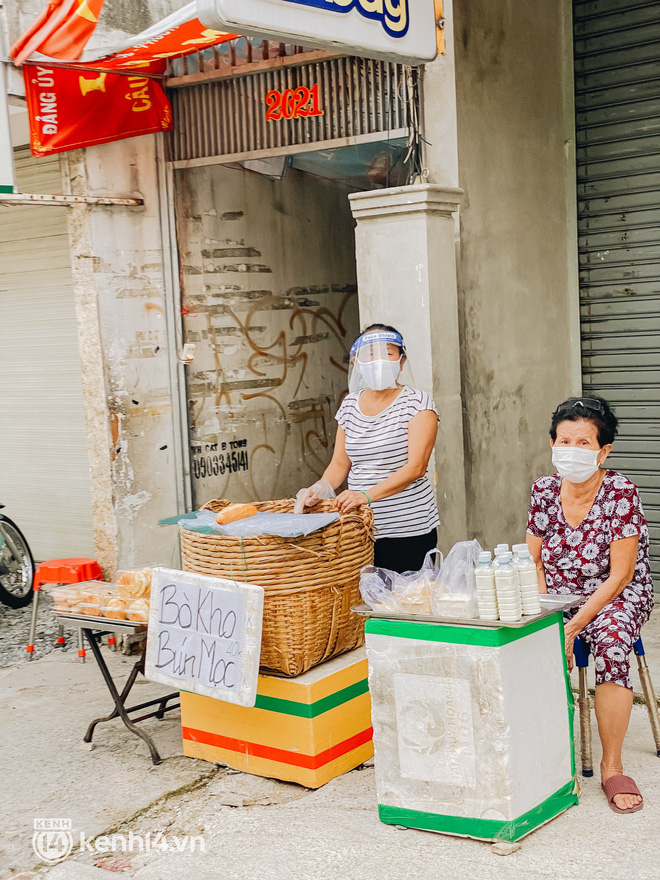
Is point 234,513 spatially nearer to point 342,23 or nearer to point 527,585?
point 527,585

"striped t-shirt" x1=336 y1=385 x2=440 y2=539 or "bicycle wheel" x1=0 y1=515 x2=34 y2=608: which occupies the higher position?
"striped t-shirt" x1=336 y1=385 x2=440 y2=539

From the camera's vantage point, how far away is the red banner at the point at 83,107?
17.9 ft

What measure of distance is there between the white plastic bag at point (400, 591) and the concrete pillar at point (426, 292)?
5.22ft

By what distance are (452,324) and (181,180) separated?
214 centimetres

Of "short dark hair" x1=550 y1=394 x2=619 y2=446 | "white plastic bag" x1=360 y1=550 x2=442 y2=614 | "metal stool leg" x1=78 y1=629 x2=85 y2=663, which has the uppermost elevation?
"short dark hair" x1=550 y1=394 x2=619 y2=446

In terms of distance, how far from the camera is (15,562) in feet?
24.1

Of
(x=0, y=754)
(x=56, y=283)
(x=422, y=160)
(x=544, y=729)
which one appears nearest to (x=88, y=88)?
(x=422, y=160)

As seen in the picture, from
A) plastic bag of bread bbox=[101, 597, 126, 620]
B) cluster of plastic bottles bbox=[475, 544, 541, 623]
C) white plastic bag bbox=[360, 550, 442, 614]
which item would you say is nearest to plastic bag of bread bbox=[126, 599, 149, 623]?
plastic bag of bread bbox=[101, 597, 126, 620]

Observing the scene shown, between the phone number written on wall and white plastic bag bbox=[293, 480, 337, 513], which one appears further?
the phone number written on wall

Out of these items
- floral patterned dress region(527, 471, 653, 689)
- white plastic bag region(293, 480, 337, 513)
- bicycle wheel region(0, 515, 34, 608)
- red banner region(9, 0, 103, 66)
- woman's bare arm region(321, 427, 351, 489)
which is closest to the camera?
floral patterned dress region(527, 471, 653, 689)

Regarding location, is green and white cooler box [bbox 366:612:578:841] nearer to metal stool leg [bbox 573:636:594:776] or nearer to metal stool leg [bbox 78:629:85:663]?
metal stool leg [bbox 573:636:594:776]

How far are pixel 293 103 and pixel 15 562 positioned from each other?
389 cm

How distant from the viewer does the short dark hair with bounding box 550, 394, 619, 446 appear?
12.2 ft

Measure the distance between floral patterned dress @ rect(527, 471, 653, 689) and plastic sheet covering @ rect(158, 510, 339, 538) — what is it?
830 mm
